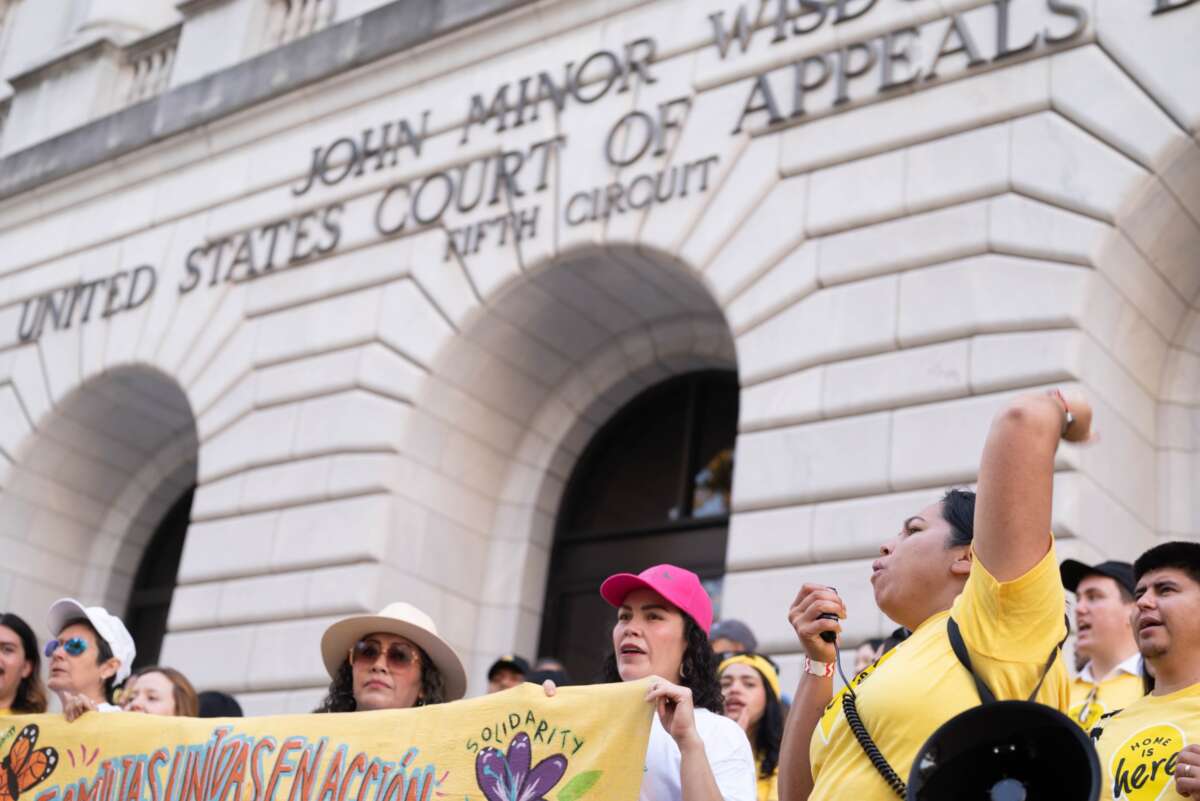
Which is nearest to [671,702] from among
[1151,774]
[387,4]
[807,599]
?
[807,599]

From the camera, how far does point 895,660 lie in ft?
13.0

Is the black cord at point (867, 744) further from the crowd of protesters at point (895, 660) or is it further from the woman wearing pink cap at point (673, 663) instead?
the woman wearing pink cap at point (673, 663)

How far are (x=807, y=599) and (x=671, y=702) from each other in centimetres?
66

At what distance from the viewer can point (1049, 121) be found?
31.2ft

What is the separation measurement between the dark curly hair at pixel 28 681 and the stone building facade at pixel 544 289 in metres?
4.30

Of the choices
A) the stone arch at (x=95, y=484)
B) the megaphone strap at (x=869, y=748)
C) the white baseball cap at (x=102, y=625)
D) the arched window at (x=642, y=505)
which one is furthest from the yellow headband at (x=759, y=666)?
the stone arch at (x=95, y=484)

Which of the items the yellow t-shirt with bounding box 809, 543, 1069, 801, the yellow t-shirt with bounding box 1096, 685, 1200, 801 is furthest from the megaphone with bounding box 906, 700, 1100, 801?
the yellow t-shirt with bounding box 1096, 685, 1200, 801

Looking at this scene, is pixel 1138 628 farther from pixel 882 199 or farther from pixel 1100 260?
pixel 882 199

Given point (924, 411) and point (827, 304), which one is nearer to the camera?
point (924, 411)

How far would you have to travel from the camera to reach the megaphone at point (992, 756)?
323 cm

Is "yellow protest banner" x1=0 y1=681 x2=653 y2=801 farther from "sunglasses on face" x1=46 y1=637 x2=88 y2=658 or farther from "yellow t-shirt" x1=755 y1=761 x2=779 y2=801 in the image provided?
"yellow t-shirt" x1=755 y1=761 x2=779 y2=801

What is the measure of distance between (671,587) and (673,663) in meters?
0.28

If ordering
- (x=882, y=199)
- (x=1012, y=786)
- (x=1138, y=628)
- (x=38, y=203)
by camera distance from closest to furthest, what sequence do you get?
(x=1012, y=786) < (x=1138, y=628) < (x=882, y=199) < (x=38, y=203)

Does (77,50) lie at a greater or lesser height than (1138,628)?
greater
